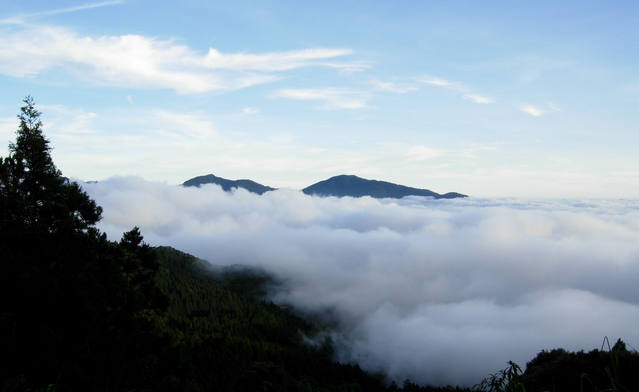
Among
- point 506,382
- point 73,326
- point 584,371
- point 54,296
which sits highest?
point 506,382

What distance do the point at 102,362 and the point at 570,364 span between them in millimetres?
32770

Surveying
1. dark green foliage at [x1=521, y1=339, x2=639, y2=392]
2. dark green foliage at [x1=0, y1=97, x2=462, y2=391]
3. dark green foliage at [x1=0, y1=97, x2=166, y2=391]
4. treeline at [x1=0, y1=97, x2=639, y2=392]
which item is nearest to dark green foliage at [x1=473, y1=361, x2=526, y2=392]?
treeline at [x1=0, y1=97, x2=639, y2=392]

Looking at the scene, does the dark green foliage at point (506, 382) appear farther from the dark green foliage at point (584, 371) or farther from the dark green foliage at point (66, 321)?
the dark green foliage at point (584, 371)

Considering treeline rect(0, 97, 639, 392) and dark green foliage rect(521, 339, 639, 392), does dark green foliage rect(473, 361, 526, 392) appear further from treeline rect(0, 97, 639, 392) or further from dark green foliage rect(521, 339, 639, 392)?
dark green foliage rect(521, 339, 639, 392)

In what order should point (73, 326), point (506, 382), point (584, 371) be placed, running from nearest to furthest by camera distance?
1. point (506, 382)
2. point (73, 326)
3. point (584, 371)

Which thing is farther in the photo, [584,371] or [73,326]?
[584,371]

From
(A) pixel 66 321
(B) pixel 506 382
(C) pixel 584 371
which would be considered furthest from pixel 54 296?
(C) pixel 584 371

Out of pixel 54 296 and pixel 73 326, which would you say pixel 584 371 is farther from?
pixel 54 296

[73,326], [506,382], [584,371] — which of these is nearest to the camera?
[506,382]

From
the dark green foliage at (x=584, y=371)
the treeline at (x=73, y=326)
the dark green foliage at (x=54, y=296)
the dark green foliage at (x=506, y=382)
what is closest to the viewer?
the dark green foliage at (x=506, y=382)

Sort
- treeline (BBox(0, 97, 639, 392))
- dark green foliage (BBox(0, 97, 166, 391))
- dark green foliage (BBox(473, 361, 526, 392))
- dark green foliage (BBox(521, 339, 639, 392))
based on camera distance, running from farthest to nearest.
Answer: dark green foliage (BBox(521, 339, 639, 392)) < dark green foliage (BBox(0, 97, 166, 391)) < treeline (BBox(0, 97, 639, 392)) < dark green foliage (BBox(473, 361, 526, 392))

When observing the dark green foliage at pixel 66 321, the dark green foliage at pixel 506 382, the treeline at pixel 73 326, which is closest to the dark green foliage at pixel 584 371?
the treeline at pixel 73 326

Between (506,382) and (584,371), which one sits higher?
(506,382)

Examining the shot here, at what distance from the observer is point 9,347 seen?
720 centimetres
